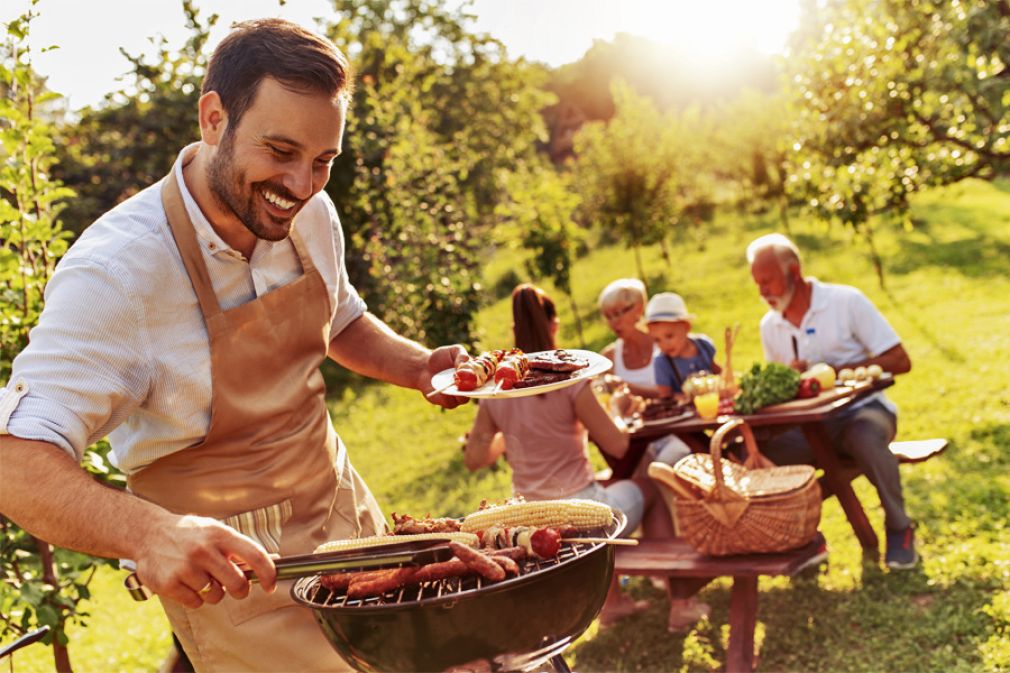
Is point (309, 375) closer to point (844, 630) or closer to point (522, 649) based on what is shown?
point (522, 649)

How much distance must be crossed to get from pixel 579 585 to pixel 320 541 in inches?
32.0

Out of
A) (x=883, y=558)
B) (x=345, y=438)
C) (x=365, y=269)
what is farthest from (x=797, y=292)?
(x=365, y=269)

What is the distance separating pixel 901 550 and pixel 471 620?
449 cm

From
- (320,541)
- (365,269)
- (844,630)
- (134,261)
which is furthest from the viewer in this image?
(365,269)

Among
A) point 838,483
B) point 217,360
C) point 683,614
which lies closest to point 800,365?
point 838,483

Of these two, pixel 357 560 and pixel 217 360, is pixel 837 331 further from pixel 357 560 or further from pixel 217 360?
pixel 357 560

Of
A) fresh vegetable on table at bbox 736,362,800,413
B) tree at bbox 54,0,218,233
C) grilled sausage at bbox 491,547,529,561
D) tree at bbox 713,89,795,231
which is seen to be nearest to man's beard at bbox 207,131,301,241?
grilled sausage at bbox 491,547,529,561

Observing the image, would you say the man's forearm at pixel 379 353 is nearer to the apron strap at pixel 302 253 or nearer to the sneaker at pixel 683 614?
the apron strap at pixel 302 253

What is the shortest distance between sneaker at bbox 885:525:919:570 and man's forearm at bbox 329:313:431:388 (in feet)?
12.6

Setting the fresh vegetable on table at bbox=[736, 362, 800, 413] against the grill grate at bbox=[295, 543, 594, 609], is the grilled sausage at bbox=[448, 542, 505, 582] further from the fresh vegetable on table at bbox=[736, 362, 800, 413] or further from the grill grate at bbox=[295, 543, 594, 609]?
the fresh vegetable on table at bbox=[736, 362, 800, 413]

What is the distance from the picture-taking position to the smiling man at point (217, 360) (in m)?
1.99

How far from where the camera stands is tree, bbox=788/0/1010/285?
700 centimetres

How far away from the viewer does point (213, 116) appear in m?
2.32

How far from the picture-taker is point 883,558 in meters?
5.98
